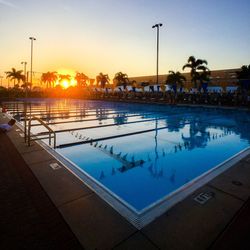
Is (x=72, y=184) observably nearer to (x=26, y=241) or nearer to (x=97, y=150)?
(x=26, y=241)

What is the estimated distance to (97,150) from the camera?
6719 millimetres

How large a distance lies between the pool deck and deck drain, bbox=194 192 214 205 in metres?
0.07

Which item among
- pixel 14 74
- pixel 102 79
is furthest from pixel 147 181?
pixel 14 74

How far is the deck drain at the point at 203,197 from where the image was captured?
306 centimetres

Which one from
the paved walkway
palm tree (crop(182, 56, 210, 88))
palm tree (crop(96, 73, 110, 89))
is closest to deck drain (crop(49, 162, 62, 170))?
the paved walkway

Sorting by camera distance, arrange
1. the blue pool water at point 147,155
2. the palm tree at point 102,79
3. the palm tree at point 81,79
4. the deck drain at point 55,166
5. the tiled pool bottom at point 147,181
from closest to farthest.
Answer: the tiled pool bottom at point 147,181 < the deck drain at point 55,166 < the blue pool water at point 147,155 < the palm tree at point 102,79 < the palm tree at point 81,79

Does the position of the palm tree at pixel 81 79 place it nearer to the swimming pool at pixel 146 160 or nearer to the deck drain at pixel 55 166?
the swimming pool at pixel 146 160

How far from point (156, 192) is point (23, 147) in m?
4.29

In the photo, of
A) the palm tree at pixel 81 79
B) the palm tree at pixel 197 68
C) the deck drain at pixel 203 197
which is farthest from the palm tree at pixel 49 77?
the deck drain at pixel 203 197

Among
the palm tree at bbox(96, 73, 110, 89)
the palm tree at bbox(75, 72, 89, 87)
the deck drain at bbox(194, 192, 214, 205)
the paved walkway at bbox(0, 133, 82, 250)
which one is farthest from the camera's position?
the palm tree at bbox(75, 72, 89, 87)

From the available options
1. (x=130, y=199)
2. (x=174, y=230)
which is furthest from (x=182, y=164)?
(x=174, y=230)

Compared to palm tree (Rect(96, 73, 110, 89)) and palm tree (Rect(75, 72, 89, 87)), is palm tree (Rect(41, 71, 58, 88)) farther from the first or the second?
palm tree (Rect(96, 73, 110, 89))

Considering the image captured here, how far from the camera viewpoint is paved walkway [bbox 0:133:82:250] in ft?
7.02

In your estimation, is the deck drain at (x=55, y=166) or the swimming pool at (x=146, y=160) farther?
the deck drain at (x=55, y=166)
